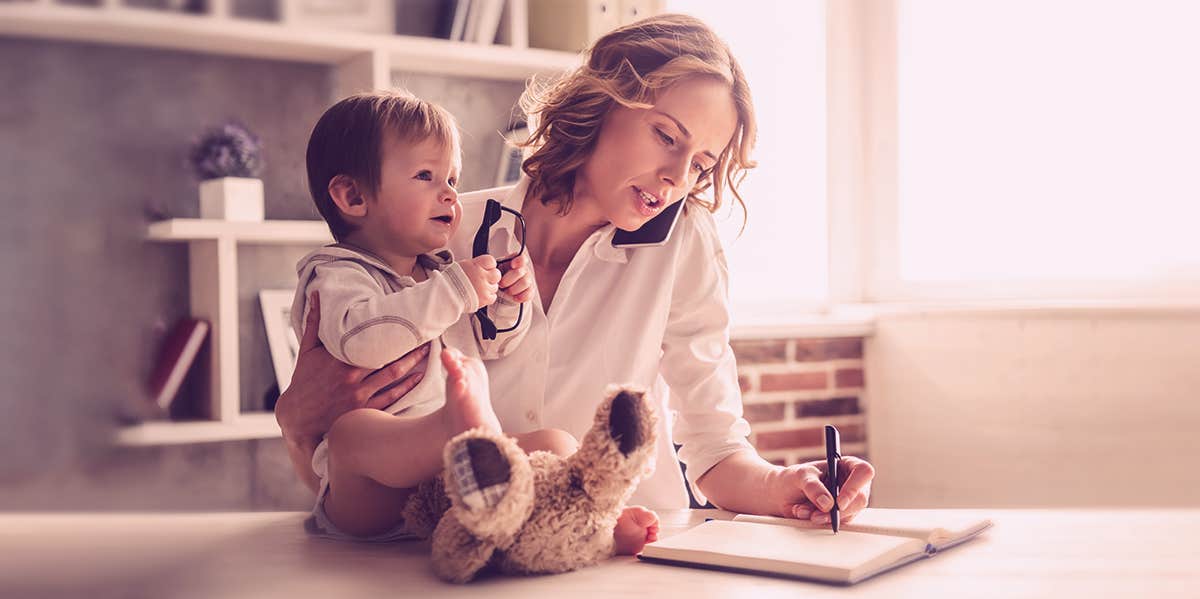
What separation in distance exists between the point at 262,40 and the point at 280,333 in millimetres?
689

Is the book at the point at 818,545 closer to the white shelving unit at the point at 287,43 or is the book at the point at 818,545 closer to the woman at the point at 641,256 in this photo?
the woman at the point at 641,256

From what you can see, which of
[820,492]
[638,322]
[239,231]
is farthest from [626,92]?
[239,231]

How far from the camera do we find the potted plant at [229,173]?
2.49 meters

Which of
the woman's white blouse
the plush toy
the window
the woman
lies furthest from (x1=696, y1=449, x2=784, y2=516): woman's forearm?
the window

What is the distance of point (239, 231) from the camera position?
246 centimetres

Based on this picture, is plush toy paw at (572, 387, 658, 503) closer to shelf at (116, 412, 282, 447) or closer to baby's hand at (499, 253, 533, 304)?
baby's hand at (499, 253, 533, 304)

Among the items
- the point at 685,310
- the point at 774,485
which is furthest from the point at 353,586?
the point at 685,310

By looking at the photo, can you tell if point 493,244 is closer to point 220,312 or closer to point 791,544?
point 791,544

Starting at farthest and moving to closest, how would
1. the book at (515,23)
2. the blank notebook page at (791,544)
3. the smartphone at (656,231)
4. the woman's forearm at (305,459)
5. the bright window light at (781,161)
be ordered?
1. the bright window light at (781,161)
2. the book at (515,23)
3. the smartphone at (656,231)
4. the woman's forearm at (305,459)
5. the blank notebook page at (791,544)

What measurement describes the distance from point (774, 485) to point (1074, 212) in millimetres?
2051

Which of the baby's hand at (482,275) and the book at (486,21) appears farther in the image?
the book at (486,21)

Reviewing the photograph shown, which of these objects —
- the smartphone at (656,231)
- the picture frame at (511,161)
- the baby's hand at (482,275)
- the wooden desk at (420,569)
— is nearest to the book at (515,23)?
the picture frame at (511,161)

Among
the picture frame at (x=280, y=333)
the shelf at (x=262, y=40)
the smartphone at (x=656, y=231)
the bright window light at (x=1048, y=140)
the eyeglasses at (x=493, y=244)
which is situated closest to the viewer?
the eyeglasses at (x=493, y=244)

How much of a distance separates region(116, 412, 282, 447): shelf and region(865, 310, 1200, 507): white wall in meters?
1.69
